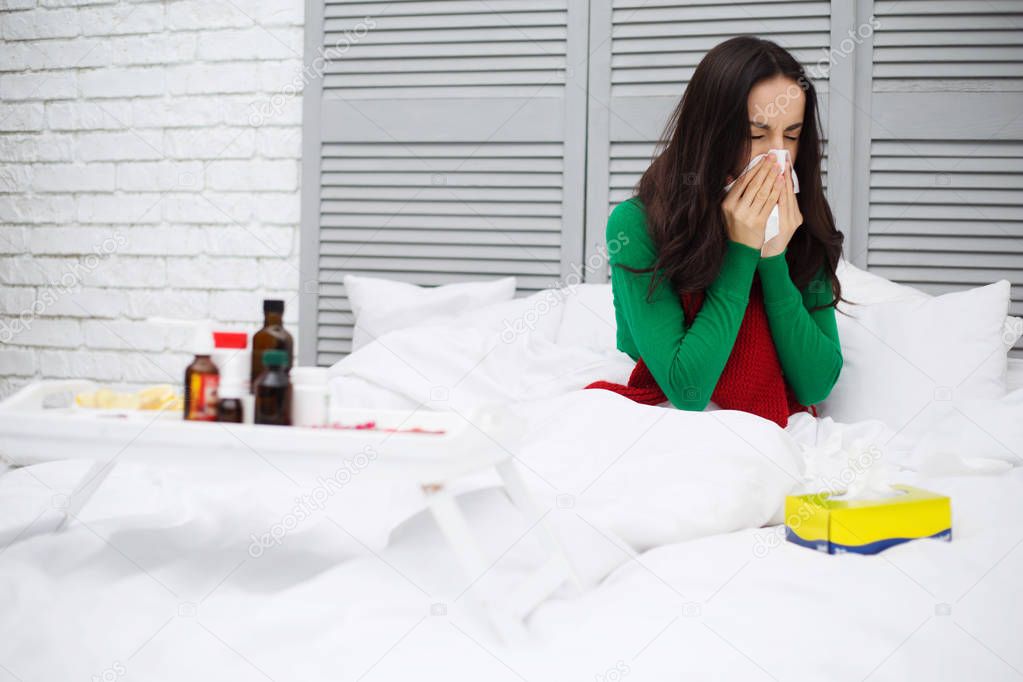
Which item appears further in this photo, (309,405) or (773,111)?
(773,111)

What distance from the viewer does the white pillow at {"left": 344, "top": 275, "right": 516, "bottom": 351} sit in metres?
1.93

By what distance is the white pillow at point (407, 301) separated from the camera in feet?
6.32

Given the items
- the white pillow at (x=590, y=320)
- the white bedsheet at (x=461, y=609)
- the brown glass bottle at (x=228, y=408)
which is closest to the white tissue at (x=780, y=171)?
the white pillow at (x=590, y=320)

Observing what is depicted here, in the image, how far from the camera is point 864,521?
0.83 meters

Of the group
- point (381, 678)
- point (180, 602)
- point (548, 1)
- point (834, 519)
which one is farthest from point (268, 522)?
point (548, 1)

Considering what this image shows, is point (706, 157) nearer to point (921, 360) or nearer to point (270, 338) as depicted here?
point (921, 360)

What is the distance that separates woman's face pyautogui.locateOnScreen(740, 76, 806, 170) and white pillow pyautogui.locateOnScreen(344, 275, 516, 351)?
0.80m

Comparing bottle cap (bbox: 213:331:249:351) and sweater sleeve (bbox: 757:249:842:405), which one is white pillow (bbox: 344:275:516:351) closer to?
sweater sleeve (bbox: 757:249:842:405)

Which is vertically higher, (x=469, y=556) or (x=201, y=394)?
(x=201, y=394)

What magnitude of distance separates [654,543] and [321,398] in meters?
0.35

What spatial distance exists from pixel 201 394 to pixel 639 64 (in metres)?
1.51

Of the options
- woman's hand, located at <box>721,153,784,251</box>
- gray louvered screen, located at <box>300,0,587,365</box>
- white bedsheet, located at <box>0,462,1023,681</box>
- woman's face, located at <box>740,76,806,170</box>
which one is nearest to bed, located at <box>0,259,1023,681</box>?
white bedsheet, located at <box>0,462,1023,681</box>

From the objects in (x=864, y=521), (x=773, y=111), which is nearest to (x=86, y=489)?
(x=864, y=521)

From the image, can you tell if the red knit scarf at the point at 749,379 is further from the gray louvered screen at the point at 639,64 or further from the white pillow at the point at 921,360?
the gray louvered screen at the point at 639,64
